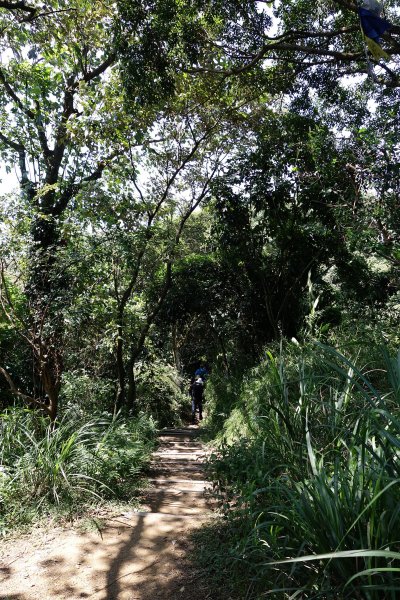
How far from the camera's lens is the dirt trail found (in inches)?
107

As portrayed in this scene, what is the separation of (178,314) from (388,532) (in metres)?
8.62

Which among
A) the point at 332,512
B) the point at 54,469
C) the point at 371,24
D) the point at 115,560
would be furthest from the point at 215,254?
the point at 332,512

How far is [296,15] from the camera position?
725cm

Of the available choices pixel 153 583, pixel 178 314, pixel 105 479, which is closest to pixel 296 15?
pixel 178 314

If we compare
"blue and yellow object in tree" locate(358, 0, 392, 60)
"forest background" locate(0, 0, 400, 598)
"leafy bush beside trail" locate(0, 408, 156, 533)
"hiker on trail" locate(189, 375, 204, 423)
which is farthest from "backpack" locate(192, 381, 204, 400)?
"blue and yellow object in tree" locate(358, 0, 392, 60)

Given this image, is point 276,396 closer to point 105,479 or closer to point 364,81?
point 105,479

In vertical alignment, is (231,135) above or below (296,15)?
below

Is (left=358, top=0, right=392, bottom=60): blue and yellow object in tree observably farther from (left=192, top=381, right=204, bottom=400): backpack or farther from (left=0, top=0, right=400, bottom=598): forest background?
(left=192, top=381, right=204, bottom=400): backpack

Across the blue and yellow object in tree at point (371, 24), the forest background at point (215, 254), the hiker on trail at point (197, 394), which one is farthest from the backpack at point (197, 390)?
the blue and yellow object in tree at point (371, 24)

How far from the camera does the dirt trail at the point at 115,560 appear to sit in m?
2.71

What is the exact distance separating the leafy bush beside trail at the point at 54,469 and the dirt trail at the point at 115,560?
13.9 inches

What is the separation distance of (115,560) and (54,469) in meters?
1.19

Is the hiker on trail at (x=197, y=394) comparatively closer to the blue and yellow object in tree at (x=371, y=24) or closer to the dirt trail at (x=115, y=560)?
the dirt trail at (x=115, y=560)

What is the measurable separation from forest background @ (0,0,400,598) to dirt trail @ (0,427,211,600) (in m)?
0.27
